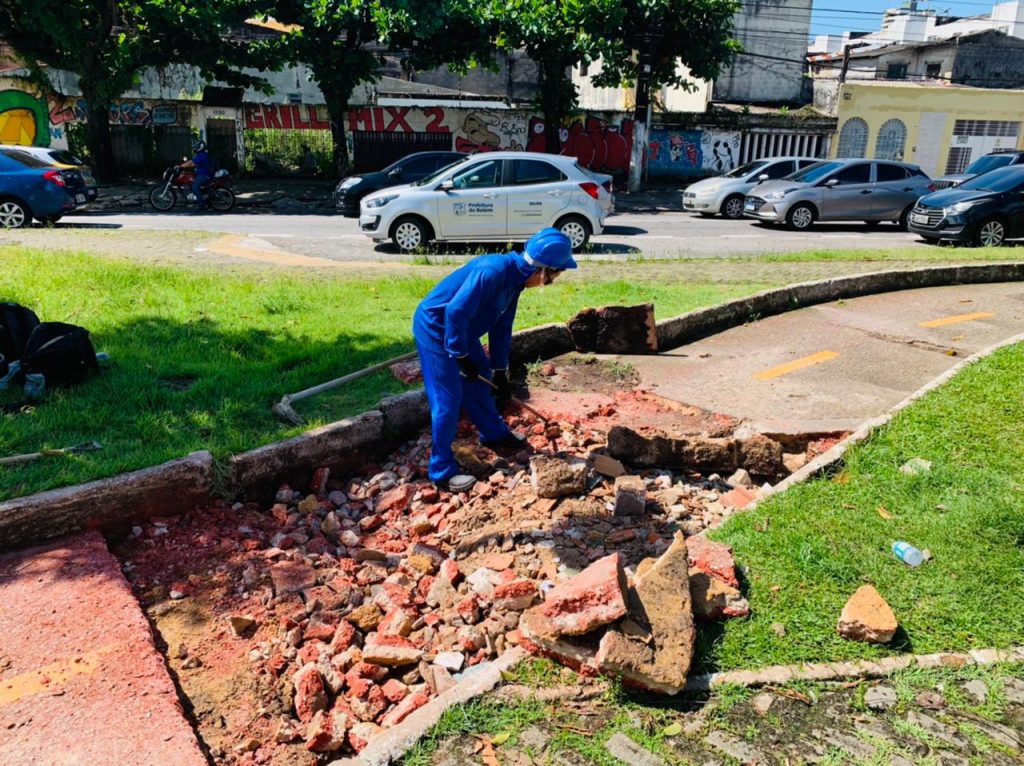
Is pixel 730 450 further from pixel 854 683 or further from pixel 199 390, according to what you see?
pixel 199 390

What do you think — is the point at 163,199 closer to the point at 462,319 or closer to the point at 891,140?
the point at 462,319

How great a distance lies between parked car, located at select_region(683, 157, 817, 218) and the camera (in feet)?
65.0

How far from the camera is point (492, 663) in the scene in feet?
10.9

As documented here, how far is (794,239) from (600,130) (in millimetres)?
14751

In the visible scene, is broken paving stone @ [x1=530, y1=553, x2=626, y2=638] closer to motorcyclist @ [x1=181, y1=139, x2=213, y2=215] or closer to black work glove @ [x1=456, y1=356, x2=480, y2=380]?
black work glove @ [x1=456, y1=356, x2=480, y2=380]

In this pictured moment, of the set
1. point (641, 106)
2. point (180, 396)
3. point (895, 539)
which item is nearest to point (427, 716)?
point (895, 539)

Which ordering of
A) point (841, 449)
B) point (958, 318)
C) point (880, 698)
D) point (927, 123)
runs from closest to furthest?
point (880, 698)
point (841, 449)
point (958, 318)
point (927, 123)

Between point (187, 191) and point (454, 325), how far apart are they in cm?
1623

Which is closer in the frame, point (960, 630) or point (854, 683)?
point (854, 683)

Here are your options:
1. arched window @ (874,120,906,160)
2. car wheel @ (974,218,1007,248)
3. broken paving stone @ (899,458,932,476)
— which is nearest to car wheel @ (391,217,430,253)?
broken paving stone @ (899,458,932,476)

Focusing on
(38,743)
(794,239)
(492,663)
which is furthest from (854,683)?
(794,239)

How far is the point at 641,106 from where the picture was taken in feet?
84.1

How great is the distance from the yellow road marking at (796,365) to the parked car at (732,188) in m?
13.3

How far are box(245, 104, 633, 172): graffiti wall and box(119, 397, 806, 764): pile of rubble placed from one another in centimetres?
2303
